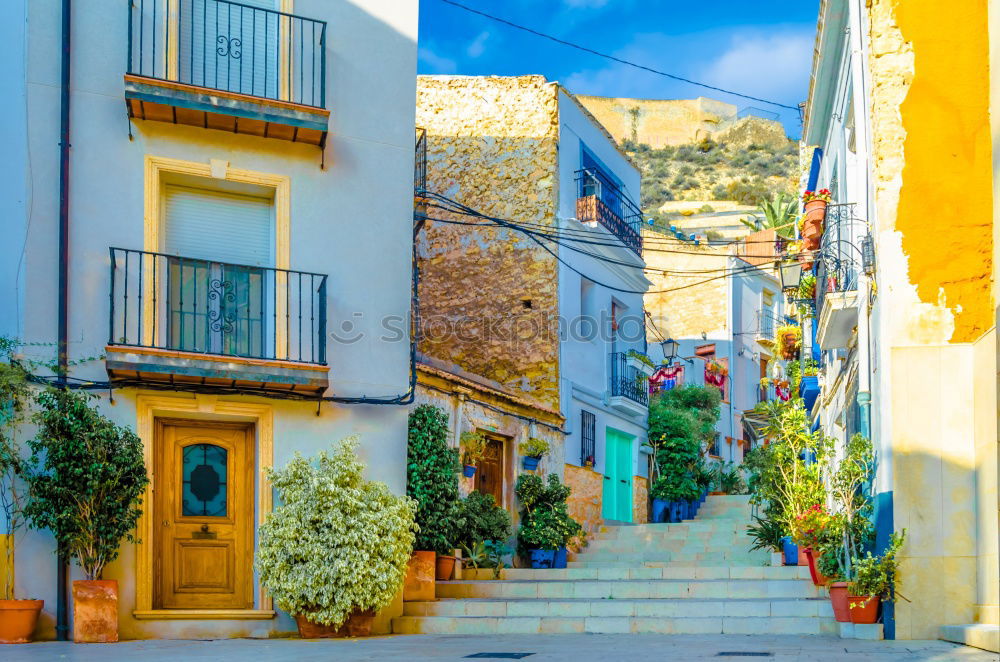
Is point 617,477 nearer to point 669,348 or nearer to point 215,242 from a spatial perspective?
point 669,348

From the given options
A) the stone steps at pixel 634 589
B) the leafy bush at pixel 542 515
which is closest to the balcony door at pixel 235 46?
the stone steps at pixel 634 589

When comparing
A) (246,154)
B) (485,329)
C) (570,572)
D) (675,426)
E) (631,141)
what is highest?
(631,141)

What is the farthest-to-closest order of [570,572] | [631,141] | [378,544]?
1. [631,141]
2. [570,572]
3. [378,544]

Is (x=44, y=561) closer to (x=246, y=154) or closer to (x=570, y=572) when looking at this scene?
(x=246, y=154)

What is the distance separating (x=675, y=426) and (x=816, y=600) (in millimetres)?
11670

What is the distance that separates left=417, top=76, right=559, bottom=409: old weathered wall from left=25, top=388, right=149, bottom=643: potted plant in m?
9.53

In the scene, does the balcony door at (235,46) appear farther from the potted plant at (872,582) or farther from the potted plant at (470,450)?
the potted plant at (872,582)

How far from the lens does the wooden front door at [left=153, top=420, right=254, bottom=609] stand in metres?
12.5

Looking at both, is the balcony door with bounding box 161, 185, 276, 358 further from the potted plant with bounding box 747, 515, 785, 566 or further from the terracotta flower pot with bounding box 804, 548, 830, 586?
the potted plant with bounding box 747, 515, 785, 566

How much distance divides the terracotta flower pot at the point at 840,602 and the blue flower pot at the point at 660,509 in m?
12.7

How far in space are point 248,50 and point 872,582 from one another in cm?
865

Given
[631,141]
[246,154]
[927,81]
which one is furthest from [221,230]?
[631,141]

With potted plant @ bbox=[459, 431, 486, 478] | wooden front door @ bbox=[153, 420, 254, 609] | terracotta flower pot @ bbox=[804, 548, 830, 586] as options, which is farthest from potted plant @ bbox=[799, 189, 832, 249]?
wooden front door @ bbox=[153, 420, 254, 609]

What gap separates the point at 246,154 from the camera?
1303 centimetres
